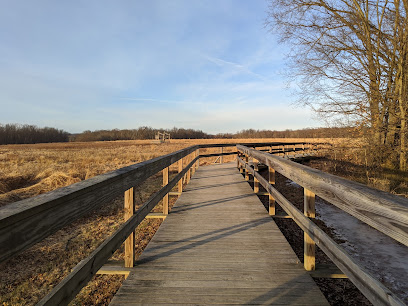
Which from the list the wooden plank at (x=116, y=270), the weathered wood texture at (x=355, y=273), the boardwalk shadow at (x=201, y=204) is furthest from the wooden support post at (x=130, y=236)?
the boardwalk shadow at (x=201, y=204)

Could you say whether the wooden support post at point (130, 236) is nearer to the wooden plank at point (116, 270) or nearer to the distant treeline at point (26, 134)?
the wooden plank at point (116, 270)

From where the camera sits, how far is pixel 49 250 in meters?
4.67

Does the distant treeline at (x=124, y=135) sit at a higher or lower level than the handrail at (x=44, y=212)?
higher

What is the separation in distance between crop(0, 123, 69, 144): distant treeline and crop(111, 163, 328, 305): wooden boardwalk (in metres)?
110

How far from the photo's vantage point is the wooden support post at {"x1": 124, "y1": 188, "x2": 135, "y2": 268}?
95.7 inches

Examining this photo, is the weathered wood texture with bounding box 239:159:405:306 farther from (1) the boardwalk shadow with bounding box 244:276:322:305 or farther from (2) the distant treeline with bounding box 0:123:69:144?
(2) the distant treeline with bounding box 0:123:69:144

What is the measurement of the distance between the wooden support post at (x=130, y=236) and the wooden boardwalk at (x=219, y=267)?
0.37ft

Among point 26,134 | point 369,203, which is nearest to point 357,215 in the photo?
point 369,203

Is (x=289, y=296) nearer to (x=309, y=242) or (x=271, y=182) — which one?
(x=309, y=242)

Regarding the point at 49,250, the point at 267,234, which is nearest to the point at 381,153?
the point at 267,234

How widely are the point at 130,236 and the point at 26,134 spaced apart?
11863 centimetres

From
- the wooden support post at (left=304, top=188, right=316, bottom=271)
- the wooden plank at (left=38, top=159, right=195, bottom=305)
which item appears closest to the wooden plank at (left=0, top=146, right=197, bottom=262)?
the wooden plank at (left=38, top=159, right=195, bottom=305)

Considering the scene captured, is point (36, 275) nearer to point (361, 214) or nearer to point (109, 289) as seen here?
point (109, 289)

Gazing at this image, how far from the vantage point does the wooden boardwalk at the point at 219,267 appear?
2.07 meters
